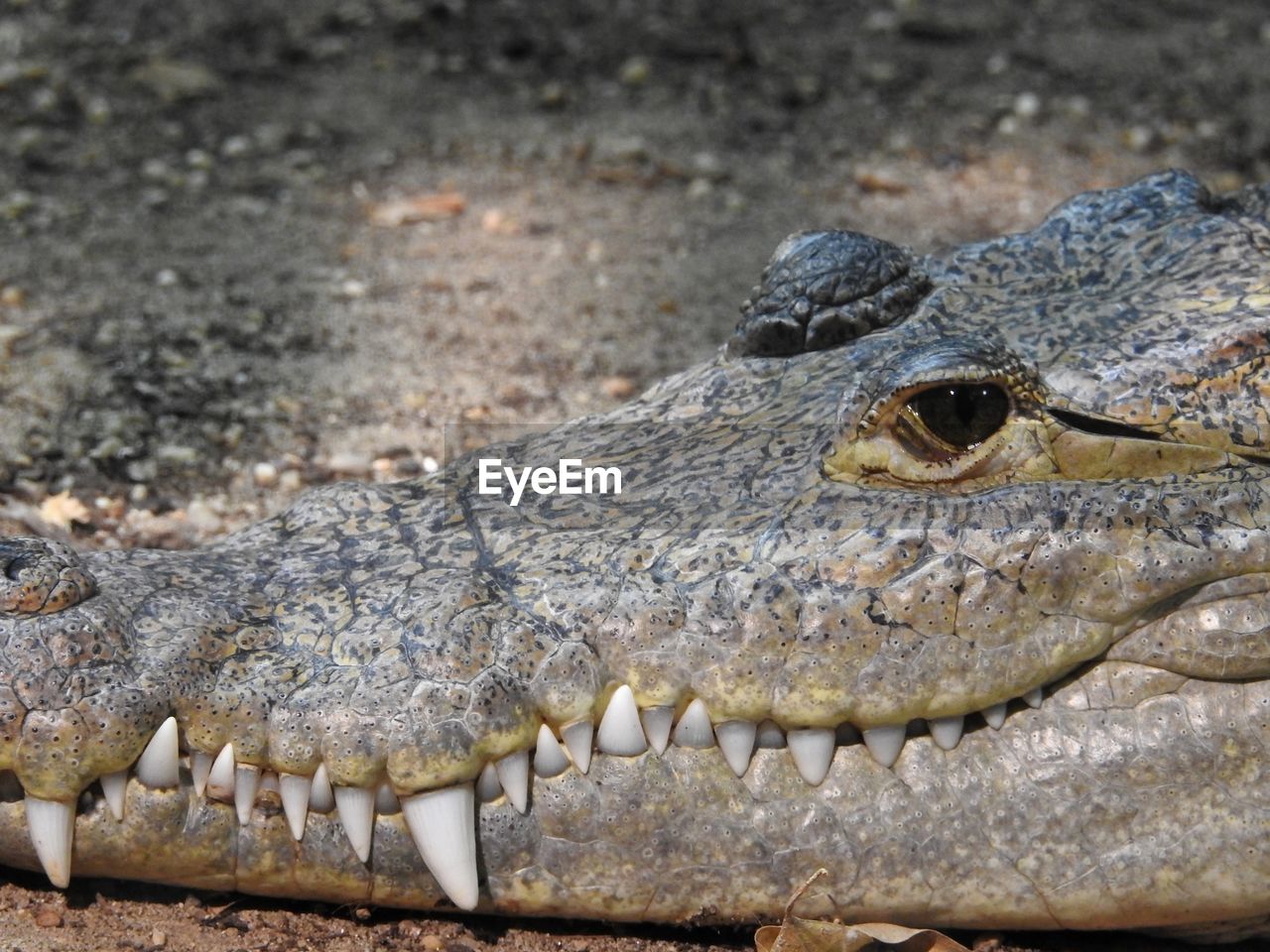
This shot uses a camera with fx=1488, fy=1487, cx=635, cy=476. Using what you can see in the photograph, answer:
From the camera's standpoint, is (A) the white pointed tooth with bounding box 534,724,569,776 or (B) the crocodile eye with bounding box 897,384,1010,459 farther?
(B) the crocodile eye with bounding box 897,384,1010,459

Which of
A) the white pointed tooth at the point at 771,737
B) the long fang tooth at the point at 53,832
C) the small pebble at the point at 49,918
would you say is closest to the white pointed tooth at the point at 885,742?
the white pointed tooth at the point at 771,737

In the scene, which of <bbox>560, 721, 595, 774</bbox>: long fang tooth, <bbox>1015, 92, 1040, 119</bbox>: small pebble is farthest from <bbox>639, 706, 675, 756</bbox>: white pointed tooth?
<bbox>1015, 92, 1040, 119</bbox>: small pebble

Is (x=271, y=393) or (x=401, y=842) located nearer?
(x=401, y=842)

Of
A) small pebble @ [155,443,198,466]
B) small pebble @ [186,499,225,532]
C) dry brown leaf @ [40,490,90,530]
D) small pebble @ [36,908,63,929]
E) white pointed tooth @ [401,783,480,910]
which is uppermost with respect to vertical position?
white pointed tooth @ [401,783,480,910]

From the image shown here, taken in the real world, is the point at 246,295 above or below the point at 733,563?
below

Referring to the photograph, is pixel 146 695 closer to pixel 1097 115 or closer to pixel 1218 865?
pixel 1218 865

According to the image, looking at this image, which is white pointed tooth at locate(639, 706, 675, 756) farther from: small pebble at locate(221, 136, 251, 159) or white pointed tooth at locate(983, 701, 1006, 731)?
small pebble at locate(221, 136, 251, 159)

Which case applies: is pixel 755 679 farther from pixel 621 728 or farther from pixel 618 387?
pixel 618 387

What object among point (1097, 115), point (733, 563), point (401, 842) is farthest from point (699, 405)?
point (1097, 115)
